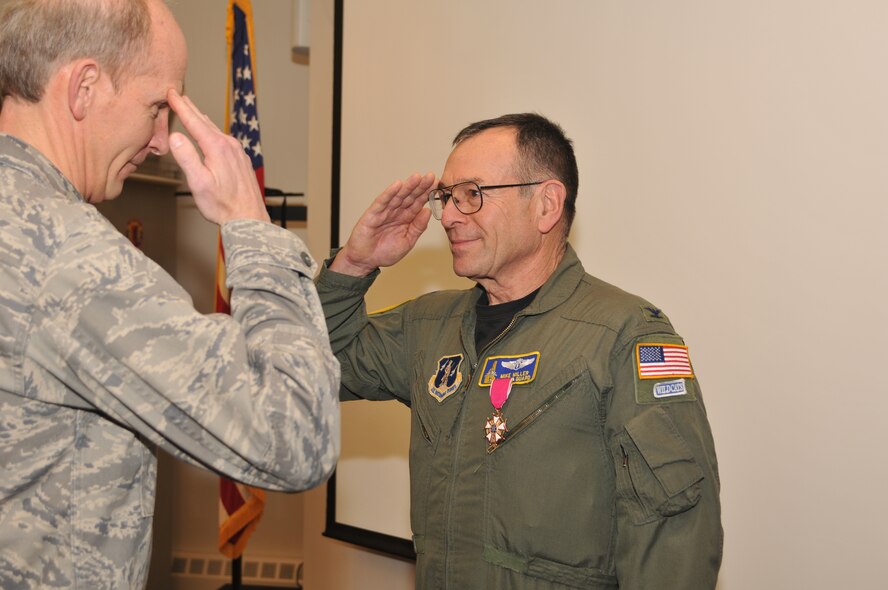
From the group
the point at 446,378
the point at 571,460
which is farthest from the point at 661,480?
the point at 446,378

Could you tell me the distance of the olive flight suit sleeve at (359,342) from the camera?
2025 millimetres

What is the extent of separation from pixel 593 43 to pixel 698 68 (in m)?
0.36

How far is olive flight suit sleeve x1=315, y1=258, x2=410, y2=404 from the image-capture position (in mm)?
2025

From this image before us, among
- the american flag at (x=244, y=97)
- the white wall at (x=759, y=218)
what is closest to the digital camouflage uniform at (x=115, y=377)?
the white wall at (x=759, y=218)

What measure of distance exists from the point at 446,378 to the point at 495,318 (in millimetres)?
184

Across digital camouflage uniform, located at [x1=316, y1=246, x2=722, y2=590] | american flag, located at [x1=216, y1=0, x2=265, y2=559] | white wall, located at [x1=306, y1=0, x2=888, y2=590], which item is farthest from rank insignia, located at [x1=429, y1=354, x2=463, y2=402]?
american flag, located at [x1=216, y1=0, x2=265, y2=559]

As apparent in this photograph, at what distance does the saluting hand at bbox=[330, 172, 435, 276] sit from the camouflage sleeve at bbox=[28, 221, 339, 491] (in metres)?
1.07

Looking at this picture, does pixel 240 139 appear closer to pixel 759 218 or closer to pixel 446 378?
pixel 446 378

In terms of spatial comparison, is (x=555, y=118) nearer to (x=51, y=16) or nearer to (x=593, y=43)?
(x=593, y=43)

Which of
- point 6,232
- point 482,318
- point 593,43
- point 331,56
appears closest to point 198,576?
point 331,56

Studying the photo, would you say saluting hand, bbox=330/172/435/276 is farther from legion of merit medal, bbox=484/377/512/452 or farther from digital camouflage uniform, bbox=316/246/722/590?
legion of merit medal, bbox=484/377/512/452

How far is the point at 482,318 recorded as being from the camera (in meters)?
1.95

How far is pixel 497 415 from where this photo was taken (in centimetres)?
173

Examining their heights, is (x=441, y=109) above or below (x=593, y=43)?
below
